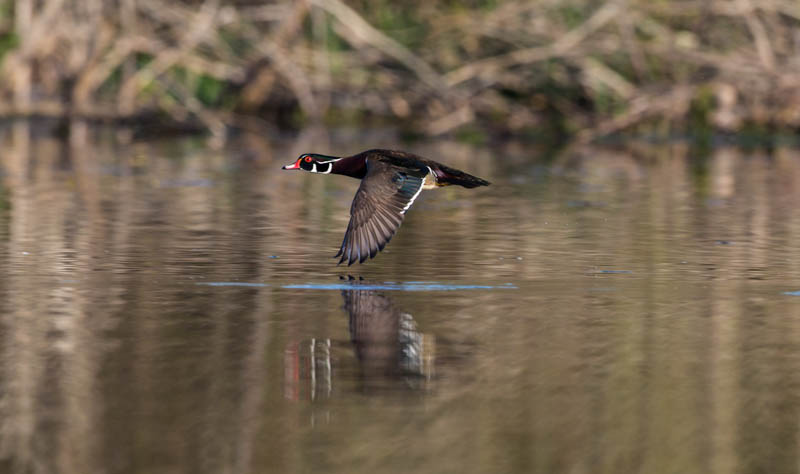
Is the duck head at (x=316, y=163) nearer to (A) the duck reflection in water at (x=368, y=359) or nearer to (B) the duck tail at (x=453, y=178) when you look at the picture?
(B) the duck tail at (x=453, y=178)

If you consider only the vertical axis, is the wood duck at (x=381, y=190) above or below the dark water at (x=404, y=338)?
above

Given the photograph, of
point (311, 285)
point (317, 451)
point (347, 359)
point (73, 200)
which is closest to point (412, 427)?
point (317, 451)

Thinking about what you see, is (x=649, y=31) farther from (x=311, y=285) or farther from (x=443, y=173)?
(x=311, y=285)

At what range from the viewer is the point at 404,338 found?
6.95 metres

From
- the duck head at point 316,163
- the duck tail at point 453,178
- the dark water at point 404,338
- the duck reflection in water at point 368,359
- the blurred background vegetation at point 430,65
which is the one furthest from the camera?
the blurred background vegetation at point 430,65

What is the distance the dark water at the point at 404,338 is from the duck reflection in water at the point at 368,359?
2 cm

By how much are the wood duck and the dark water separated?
0.25m

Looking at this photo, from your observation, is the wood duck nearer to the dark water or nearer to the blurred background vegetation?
the dark water

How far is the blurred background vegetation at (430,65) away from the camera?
70.5 feet

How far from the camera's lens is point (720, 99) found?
2209 cm

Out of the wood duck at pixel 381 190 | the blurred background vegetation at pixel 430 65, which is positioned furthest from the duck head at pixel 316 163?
the blurred background vegetation at pixel 430 65

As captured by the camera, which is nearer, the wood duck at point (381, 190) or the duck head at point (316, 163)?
the wood duck at point (381, 190)

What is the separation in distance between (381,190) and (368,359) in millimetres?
2604

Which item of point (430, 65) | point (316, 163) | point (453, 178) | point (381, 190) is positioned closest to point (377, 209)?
point (381, 190)
